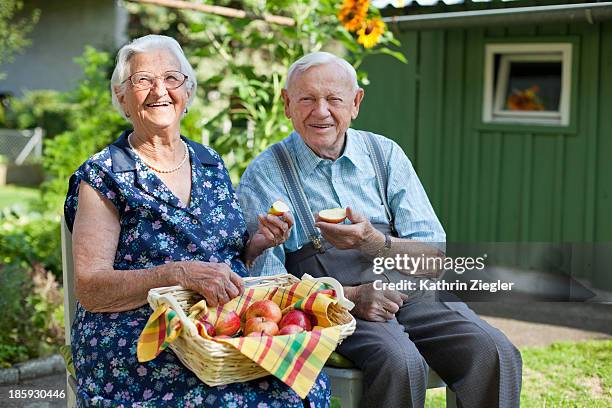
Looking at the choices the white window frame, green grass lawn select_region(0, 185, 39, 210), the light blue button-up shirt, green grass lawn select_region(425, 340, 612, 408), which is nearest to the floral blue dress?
the light blue button-up shirt

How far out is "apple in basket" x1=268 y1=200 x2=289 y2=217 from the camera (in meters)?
2.42

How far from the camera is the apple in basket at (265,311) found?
2174mm

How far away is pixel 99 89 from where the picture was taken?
22.2 feet

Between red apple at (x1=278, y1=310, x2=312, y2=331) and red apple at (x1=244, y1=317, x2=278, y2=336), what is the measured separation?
62 mm

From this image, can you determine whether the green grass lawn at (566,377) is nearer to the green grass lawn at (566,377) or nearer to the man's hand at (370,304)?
the green grass lawn at (566,377)

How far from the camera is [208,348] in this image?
189 centimetres

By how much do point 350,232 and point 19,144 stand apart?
11.9 metres

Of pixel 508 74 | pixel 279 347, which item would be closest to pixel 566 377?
pixel 279 347

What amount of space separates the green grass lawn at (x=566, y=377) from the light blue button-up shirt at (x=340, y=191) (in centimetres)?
123

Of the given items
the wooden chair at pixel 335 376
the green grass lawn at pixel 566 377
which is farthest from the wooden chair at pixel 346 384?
the green grass lawn at pixel 566 377

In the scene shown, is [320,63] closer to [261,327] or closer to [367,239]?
[367,239]

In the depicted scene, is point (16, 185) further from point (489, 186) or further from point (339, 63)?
point (339, 63)

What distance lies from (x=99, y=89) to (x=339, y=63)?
454cm

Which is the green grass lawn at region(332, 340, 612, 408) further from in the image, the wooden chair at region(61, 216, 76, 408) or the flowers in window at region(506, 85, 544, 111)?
the flowers in window at region(506, 85, 544, 111)
